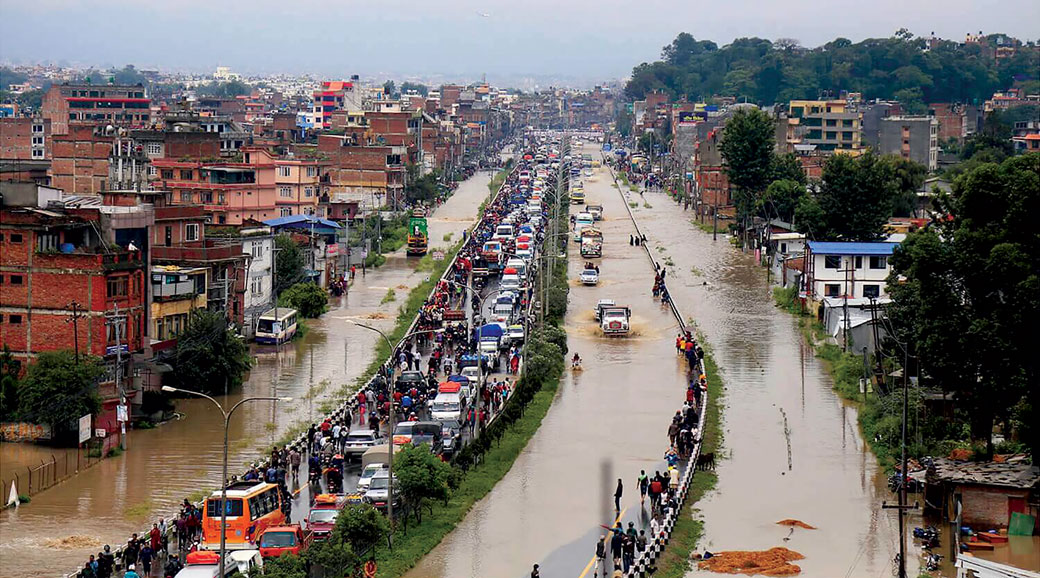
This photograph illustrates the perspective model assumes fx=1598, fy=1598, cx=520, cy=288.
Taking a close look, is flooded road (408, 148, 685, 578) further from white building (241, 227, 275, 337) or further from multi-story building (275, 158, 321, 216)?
multi-story building (275, 158, 321, 216)

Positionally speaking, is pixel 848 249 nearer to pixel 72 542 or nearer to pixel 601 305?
pixel 601 305

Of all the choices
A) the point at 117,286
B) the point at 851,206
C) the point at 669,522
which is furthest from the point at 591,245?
the point at 669,522

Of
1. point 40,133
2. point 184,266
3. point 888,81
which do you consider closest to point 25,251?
point 184,266

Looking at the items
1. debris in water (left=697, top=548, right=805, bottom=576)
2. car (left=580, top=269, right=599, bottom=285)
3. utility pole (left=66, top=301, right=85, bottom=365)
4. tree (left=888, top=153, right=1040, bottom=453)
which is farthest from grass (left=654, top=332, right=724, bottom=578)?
car (left=580, top=269, right=599, bottom=285)

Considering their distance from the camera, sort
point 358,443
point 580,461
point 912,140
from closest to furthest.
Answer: point 358,443 < point 580,461 < point 912,140

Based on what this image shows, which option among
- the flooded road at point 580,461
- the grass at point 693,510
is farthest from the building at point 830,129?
the grass at point 693,510

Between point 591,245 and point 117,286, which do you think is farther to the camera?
point 591,245
